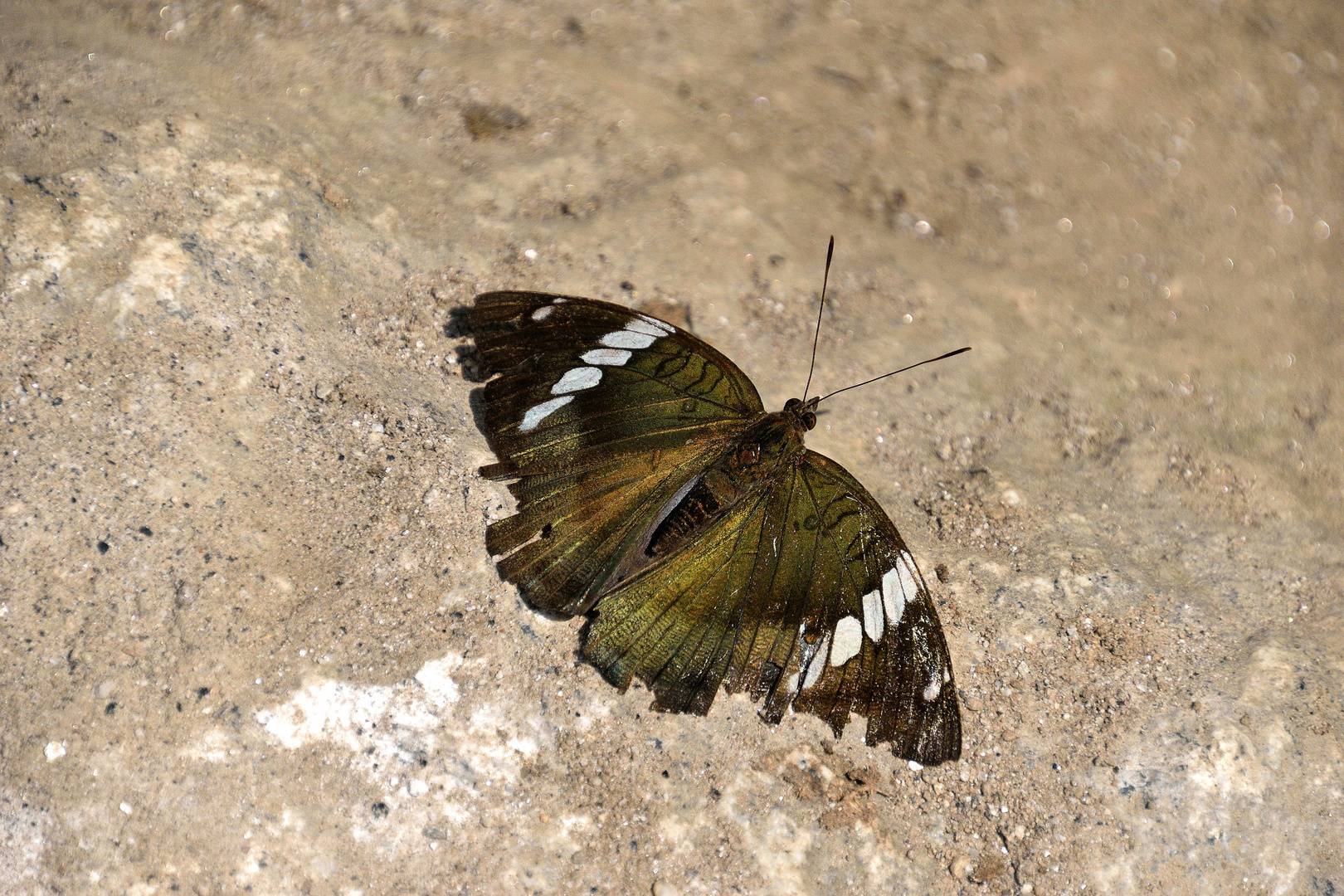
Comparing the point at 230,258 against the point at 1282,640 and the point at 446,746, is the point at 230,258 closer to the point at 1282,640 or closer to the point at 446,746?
the point at 446,746

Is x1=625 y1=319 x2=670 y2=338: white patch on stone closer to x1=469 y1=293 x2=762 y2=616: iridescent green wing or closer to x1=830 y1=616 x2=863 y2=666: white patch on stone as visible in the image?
x1=469 y1=293 x2=762 y2=616: iridescent green wing

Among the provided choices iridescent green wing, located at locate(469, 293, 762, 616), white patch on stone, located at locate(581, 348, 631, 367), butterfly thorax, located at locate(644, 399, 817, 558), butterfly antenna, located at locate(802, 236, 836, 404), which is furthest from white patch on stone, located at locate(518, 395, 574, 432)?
butterfly antenna, located at locate(802, 236, 836, 404)

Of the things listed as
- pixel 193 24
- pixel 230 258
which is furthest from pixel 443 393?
pixel 193 24

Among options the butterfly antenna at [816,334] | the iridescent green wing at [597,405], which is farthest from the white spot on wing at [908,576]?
the butterfly antenna at [816,334]

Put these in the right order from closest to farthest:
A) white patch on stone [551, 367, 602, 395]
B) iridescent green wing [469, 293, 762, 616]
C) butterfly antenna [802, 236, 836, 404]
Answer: iridescent green wing [469, 293, 762, 616], white patch on stone [551, 367, 602, 395], butterfly antenna [802, 236, 836, 404]

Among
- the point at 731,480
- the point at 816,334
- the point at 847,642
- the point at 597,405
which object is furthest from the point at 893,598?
the point at 816,334

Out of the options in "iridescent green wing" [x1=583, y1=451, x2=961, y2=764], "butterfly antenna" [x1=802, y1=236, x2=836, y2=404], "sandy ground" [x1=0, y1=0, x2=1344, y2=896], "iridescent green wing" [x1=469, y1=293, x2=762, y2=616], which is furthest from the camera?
"butterfly antenna" [x1=802, y1=236, x2=836, y2=404]

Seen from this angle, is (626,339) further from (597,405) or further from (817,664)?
(817,664)

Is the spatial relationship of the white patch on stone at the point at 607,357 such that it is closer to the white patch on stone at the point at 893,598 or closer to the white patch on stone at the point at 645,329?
the white patch on stone at the point at 645,329
